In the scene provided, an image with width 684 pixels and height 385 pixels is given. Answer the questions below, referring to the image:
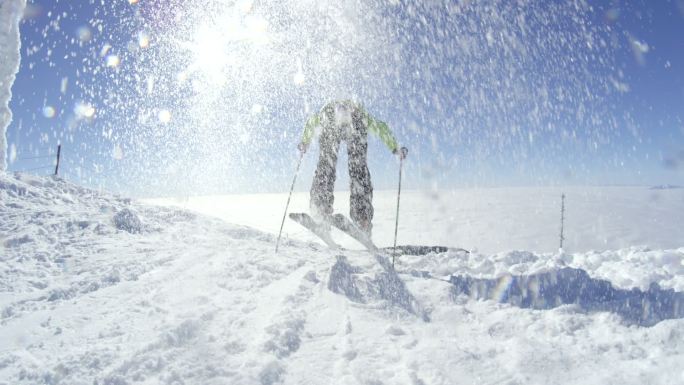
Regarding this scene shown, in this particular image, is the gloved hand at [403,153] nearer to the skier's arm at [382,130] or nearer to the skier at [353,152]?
the skier at [353,152]

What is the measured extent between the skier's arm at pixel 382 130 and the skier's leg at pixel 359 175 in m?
0.15

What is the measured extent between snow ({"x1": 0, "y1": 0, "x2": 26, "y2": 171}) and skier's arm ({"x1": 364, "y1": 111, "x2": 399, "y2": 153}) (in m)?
9.66

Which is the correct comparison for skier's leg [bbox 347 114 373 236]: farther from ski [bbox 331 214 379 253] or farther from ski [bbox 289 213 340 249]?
ski [bbox 289 213 340 249]

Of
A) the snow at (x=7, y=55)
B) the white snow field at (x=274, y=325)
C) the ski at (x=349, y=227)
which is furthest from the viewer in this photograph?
the snow at (x=7, y=55)

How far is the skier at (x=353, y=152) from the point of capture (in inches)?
278

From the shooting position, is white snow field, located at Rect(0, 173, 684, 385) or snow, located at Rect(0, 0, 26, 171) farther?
snow, located at Rect(0, 0, 26, 171)

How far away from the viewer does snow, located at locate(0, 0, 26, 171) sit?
1020 centimetres

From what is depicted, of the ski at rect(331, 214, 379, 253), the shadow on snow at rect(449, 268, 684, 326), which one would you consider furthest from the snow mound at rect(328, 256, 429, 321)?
the ski at rect(331, 214, 379, 253)

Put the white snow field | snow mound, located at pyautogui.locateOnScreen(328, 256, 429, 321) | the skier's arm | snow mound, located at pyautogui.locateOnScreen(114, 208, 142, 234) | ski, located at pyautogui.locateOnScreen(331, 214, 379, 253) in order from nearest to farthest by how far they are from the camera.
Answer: the white snow field, snow mound, located at pyautogui.locateOnScreen(328, 256, 429, 321), snow mound, located at pyautogui.locateOnScreen(114, 208, 142, 234), ski, located at pyautogui.locateOnScreen(331, 214, 379, 253), the skier's arm

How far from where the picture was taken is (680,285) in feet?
13.4

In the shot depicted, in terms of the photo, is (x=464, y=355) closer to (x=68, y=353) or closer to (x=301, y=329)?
(x=301, y=329)

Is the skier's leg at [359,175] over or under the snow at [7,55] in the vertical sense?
under

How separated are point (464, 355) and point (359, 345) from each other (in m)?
0.75

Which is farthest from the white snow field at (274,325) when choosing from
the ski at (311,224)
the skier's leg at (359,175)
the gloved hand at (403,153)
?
the gloved hand at (403,153)
